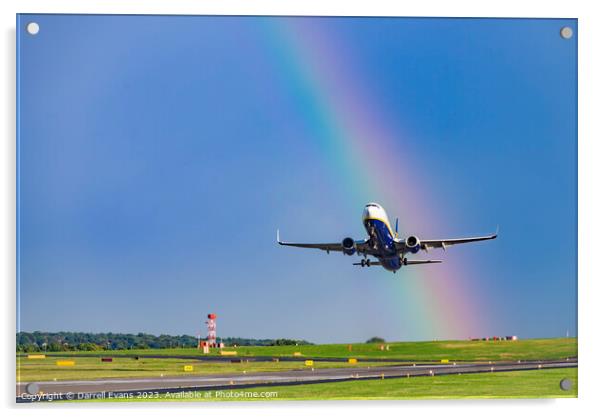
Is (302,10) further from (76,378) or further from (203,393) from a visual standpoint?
(76,378)

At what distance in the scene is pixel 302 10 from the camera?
71.9 ft

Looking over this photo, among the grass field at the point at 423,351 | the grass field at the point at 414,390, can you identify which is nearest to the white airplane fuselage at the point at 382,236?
the grass field at the point at 423,351

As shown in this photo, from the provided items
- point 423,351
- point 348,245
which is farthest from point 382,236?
point 423,351

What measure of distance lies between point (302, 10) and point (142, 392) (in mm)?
9586

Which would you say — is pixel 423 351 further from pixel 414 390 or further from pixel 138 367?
pixel 138 367

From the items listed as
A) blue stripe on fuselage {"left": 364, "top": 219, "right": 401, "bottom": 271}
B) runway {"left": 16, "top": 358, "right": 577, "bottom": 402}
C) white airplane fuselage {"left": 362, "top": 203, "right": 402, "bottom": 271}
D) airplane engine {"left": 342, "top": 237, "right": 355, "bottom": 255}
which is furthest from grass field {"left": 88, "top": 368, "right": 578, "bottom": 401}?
blue stripe on fuselage {"left": 364, "top": 219, "right": 401, "bottom": 271}

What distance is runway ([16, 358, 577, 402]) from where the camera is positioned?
21391 mm

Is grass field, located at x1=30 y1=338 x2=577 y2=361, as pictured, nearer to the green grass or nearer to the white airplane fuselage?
the green grass

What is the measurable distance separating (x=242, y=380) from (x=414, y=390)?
4241mm

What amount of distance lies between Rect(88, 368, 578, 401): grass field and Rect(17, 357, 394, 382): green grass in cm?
295

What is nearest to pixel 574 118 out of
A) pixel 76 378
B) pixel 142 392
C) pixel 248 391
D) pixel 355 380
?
pixel 355 380

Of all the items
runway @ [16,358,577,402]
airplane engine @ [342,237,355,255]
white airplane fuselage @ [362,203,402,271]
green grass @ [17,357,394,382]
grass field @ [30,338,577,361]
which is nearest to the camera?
runway @ [16,358,577,402]

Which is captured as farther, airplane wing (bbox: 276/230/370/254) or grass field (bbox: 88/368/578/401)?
airplane wing (bbox: 276/230/370/254)

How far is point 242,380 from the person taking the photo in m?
23.3
